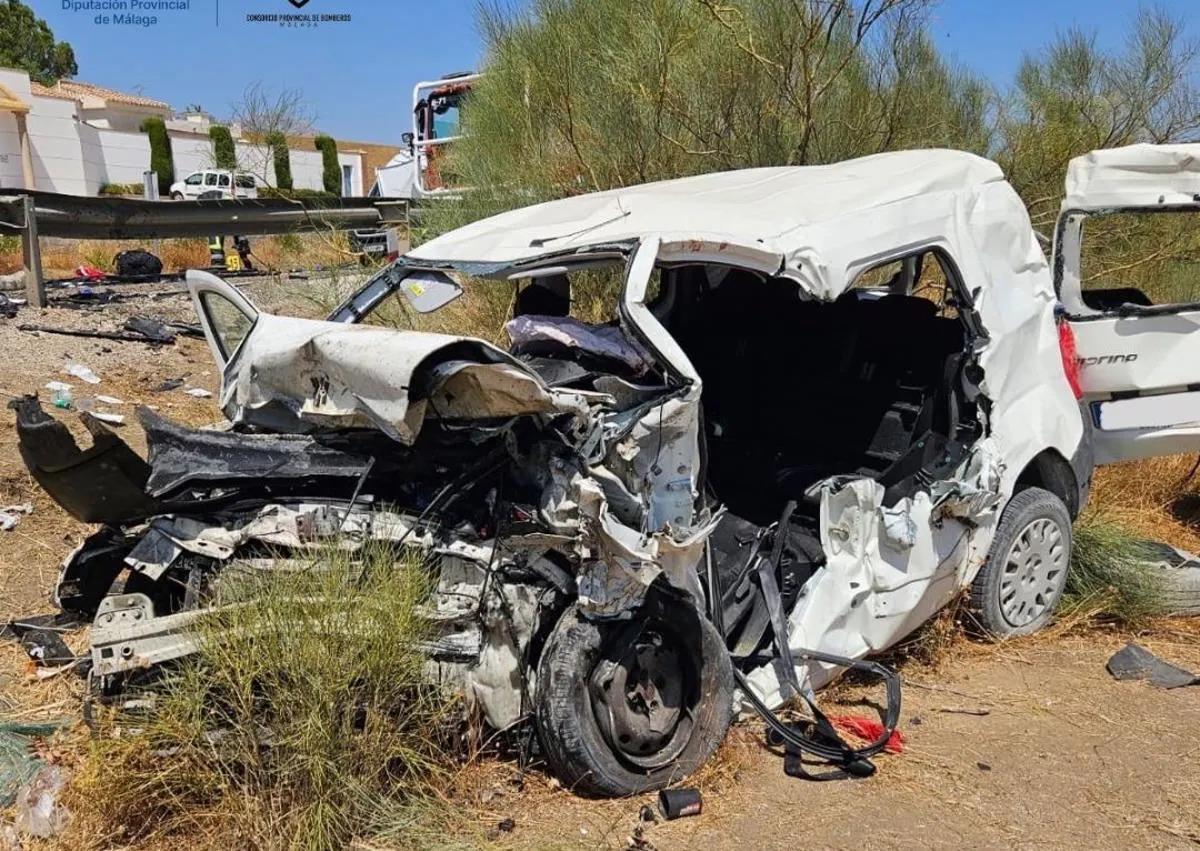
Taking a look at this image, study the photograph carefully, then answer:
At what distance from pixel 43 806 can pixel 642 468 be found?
212 cm

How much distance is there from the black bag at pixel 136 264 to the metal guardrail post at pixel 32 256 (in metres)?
3.30

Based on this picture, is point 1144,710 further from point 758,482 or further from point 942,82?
point 942,82

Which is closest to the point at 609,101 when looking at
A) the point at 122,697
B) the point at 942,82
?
the point at 942,82

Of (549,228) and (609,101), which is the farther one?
(609,101)

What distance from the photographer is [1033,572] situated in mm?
4891

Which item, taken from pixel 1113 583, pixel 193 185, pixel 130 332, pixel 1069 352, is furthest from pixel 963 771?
pixel 193 185

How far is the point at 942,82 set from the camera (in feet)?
27.5

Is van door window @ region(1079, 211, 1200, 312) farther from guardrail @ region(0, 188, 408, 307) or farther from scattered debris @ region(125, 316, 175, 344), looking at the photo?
scattered debris @ region(125, 316, 175, 344)

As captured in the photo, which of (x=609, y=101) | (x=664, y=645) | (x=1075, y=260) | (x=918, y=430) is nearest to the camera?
(x=664, y=645)

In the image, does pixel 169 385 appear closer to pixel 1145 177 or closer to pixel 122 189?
pixel 1145 177

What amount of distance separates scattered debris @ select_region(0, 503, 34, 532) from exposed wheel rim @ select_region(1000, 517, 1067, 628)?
17.0ft

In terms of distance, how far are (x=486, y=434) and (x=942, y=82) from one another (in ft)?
21.1

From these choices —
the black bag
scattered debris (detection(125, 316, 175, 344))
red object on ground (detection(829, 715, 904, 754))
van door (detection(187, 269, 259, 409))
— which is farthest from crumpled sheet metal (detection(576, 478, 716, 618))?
the black bag

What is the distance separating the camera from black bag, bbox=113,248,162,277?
12.8m
